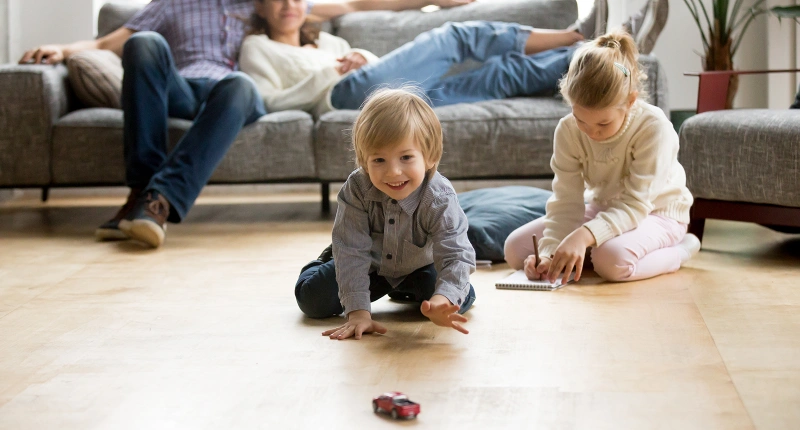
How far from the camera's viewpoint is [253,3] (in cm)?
331

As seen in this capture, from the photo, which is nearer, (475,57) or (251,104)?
(251,104)

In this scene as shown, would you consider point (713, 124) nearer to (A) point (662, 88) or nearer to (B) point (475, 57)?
(A) point (662, 88)

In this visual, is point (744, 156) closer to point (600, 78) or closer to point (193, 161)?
point (600, 78)

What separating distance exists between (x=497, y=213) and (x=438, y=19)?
1.31 metres

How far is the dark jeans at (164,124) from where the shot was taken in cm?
258

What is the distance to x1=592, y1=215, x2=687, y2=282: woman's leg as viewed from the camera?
75.7 inches

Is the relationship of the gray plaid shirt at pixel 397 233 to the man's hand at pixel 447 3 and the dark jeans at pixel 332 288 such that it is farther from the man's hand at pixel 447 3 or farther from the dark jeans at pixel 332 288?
the man's hand at pixel 447 3

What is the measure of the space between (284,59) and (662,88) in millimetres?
1262

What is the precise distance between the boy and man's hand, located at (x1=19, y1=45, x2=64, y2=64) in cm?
176

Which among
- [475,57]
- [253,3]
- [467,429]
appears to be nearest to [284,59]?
[253,3]

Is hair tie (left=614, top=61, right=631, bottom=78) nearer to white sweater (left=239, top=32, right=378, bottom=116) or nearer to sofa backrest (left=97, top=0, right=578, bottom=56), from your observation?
white sweater (left=239, top=32, right=378, bottom=116)

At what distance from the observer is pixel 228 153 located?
2867 millimetres

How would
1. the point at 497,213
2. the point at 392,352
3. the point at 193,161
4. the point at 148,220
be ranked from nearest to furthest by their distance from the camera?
the point at 392,352 → the point at 497,213 → the point at 148,220 → the point at 193,161

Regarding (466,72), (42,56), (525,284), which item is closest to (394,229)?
(525,284)
